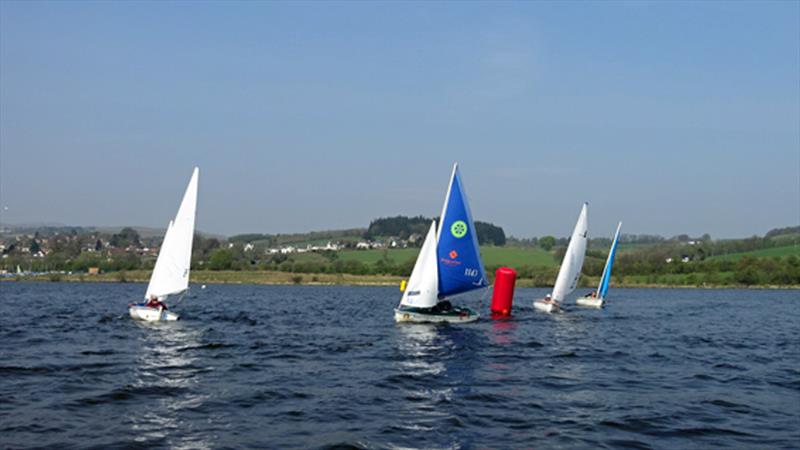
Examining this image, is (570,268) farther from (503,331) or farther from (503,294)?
(503,331)

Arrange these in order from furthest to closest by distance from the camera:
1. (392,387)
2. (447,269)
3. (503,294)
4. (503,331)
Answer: (503,294) → (447,269) → (503,331) → (392,387)

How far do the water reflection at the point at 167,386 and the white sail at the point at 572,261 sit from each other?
2660 centimetres

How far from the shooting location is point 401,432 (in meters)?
16.6

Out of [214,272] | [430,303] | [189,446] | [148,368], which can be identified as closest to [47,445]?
[189,446]

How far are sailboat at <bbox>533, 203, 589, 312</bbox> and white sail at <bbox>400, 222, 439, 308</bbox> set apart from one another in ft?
57.3

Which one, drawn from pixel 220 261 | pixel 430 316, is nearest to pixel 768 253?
pixel 220 261

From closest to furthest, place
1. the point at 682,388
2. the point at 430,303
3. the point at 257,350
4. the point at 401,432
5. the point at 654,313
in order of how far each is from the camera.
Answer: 1. the point at 401,432
2. the point at 682,388
3. the point at 257,350
4. the point at 430,303
5. the point at 654,313

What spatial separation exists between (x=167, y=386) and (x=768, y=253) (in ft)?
491

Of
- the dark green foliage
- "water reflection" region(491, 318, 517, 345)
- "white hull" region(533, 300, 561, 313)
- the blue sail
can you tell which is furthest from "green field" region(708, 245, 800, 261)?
the blue sail

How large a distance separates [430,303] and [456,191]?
566cm

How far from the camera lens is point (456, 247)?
40.6 meters

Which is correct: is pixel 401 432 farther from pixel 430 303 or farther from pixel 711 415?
pixel 430 303

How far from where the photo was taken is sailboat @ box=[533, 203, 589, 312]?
5475cm

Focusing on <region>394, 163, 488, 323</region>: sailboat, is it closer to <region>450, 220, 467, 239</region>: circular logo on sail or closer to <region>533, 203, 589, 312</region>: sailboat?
<region>450, 220, 467, 239</region>: circular logo on sail
